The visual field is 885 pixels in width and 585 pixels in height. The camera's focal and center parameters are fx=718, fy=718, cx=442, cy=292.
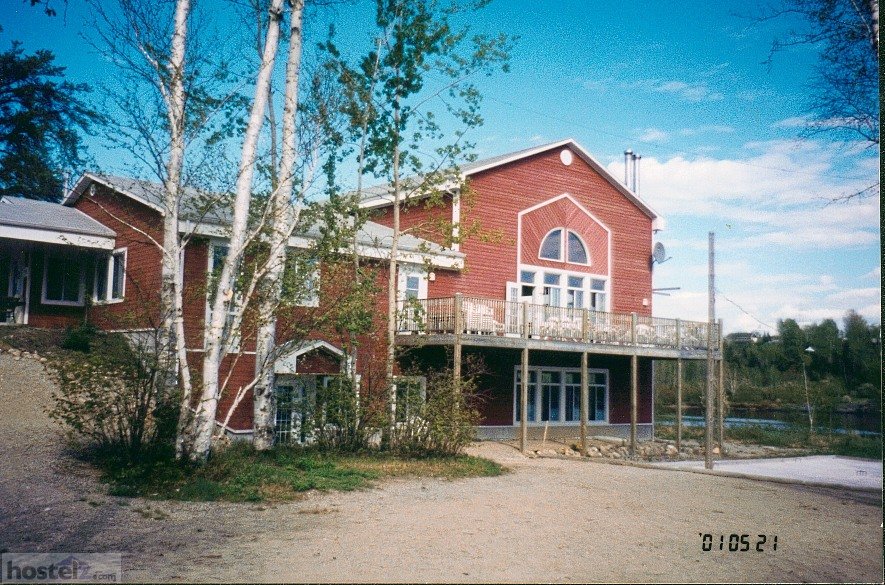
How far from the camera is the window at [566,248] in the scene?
983 inches

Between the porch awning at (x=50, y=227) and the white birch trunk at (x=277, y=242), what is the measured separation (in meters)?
7.34

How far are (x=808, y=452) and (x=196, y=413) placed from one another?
22091 mm

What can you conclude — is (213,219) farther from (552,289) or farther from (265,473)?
(552,289)

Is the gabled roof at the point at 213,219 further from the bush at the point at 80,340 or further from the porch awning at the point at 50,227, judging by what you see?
the bush at the point at 80,340

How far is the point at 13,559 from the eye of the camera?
6.39m

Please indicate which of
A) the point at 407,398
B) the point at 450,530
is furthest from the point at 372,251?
the point at 450,530

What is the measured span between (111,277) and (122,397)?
10.1 metres

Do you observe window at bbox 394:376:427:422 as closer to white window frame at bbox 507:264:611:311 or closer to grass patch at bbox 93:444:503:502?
grass patch at bbox 93:444:503:502

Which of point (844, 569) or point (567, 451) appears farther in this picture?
point (567, 451)

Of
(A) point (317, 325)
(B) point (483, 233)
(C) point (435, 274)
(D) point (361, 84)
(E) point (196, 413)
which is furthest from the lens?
(C) point (435, 274)

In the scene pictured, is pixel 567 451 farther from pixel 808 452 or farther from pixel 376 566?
pixel 376 566

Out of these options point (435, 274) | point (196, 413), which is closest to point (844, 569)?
point (196, 413)

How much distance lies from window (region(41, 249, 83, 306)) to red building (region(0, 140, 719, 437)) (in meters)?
0.04
